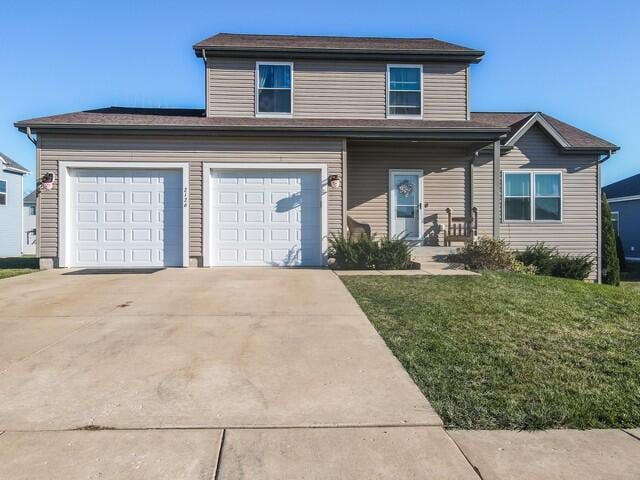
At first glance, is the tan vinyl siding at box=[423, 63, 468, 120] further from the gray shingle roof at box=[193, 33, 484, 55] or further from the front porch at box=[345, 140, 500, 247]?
the front porch at box=[345, 140, 500, 247]

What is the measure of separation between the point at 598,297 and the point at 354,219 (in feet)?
21.6

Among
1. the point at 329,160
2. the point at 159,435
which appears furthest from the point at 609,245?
the point at 159,435

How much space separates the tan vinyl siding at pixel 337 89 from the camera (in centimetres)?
1148

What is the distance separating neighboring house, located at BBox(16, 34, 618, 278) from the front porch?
0.04 m

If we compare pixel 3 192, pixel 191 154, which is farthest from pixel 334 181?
pixel 3 192

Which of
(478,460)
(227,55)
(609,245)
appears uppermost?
(227,55)

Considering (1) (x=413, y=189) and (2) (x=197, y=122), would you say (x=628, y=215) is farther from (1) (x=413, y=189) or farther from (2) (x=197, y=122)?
(2) (x=197, y=122)

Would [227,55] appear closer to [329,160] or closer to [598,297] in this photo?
[329,160]

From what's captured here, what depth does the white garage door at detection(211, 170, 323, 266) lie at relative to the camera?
33.9 ft

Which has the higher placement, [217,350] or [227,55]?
[227,55]

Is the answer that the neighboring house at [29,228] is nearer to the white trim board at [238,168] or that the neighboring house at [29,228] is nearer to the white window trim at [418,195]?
the white trim board at [238,168]

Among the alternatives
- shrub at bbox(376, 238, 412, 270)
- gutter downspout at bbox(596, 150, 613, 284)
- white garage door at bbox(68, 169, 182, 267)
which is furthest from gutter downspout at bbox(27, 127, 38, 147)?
gutter downspout at bbox(596, 150, 613, 284)

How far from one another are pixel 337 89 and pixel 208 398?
1029cm

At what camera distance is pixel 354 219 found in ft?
39.9
